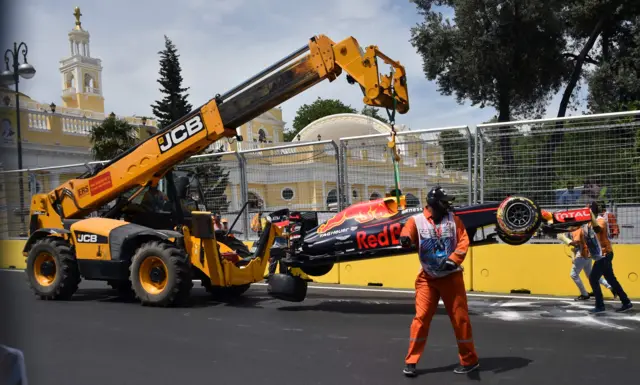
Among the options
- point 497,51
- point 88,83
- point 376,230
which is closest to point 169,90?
point 88,83

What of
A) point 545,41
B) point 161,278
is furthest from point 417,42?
point 161,278

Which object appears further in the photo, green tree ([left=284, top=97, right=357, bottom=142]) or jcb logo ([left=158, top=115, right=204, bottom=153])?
green tree ([left=284, top=97, right=357, bottom=142])

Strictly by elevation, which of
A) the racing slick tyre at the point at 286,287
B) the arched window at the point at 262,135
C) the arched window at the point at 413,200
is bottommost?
the racing slick tyre at the point at 286,287

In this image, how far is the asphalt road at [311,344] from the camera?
5.61 meters

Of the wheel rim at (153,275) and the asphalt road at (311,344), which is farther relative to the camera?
the wheel rim at (153,275)

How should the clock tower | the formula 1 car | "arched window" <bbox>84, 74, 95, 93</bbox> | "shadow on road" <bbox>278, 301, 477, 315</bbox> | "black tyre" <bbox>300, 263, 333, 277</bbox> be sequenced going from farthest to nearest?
"arched window" <bbox>84, 74, 95, 93</bbox> → the clock tower → "black tyre" <bbox>300, 263, 333, 277</bbox> → "shadow on road" <bbox>278, 301, 477, 315</bbox> → the formula 1 car

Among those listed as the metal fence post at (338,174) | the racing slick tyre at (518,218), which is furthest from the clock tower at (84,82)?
the racing slick tyre at (518,218)

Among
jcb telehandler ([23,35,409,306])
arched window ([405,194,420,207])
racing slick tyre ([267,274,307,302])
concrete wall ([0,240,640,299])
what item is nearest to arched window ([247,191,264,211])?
jcb telehandler ([23,35,409,306])

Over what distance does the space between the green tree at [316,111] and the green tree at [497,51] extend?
4333cm

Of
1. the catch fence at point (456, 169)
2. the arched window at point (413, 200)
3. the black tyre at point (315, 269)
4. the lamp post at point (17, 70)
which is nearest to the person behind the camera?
the lamp post at point (17, 70)

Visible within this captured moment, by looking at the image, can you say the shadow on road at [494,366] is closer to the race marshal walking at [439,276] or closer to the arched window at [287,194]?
the race marshal walking at [439,276]

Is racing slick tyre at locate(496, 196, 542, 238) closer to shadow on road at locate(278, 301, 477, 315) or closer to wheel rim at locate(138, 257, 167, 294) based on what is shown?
shadow on road at locate(278, 301, 477, 315)

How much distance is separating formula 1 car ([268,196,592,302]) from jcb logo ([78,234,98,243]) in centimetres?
305

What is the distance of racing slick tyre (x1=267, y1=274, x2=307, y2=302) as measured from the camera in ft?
29.1
